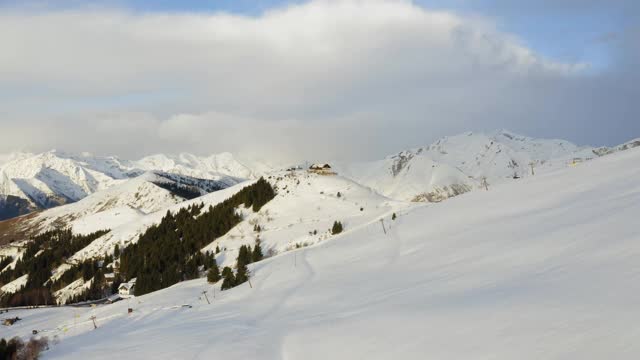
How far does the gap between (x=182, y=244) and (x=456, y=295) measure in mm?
90418

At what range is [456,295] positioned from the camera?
1969 centimetres

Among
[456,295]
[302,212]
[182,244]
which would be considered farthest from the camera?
[182,244]

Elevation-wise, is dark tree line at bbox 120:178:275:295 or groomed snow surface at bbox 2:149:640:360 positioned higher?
dark tree line at bbox 120:178:275:295

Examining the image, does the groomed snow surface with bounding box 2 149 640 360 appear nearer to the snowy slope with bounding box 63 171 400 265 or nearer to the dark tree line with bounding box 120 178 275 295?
the snowy slope with bounding box 63 171 400 265

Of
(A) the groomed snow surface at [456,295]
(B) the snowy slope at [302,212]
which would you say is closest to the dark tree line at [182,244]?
(B) the snowy slope at [302,212]

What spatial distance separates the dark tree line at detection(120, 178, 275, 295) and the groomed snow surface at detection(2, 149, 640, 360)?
4211cm

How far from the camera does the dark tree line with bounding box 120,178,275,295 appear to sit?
84938mm

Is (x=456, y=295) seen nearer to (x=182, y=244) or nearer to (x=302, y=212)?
(x=302, y=212)

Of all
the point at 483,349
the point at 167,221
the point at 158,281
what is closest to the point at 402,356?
the point at 483,349

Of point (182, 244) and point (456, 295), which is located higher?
point (182, 244)

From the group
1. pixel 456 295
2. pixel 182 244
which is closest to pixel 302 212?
pixel 182 244

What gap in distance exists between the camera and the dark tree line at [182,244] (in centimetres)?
8494

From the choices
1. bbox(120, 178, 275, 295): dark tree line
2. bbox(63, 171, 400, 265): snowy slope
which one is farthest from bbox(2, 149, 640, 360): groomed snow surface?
bbox(120, 178, 275, 295): dark tree line

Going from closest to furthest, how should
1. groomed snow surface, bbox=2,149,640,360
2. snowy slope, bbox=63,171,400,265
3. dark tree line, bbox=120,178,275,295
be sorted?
groomed snow surface, bbox=2,149,640,360 → snowy slope, bbox=63,171,400,265 → dark tree line, bbox=120,178,275,295
